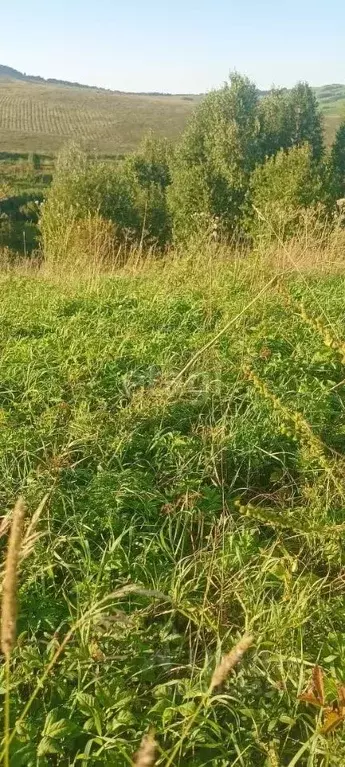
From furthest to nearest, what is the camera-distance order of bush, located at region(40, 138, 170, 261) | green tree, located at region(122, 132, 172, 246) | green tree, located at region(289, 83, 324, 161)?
green tree, located at region(289, 83, 324, 161) → green tree, located at region(122, 132, 172, 246) → bush, located at region(40, 138, 170, 261)

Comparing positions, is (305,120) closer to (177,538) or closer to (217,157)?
(217,157)

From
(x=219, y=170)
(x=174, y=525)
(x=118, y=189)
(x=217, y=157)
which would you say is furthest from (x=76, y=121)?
(x=174, y=525)

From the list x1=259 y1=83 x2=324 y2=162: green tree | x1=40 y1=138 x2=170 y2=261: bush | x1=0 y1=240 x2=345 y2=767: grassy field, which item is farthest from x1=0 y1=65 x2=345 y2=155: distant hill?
x1=0 y1=240 x2=345 y2=767: grassy field

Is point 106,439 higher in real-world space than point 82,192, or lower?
lower

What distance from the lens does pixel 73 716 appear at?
1756mm

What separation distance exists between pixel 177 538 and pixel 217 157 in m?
28.6

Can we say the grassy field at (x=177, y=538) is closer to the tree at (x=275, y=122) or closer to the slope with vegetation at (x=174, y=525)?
the slope with vegetation at (x=174, y=525)

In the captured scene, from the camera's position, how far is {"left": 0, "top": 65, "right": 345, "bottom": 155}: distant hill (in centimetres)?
6888

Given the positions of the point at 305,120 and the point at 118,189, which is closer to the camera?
the point at 118,189

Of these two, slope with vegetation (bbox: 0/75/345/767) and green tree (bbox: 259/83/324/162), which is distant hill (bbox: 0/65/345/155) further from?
slope with vegetation (bbox: 0/75/345/767)

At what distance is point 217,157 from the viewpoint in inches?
1129

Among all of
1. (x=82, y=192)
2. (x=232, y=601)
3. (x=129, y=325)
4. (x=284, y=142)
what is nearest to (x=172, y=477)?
(x=232, y=601)

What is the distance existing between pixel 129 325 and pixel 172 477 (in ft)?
6.21

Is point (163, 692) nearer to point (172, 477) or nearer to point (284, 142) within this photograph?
point (172, 477)
